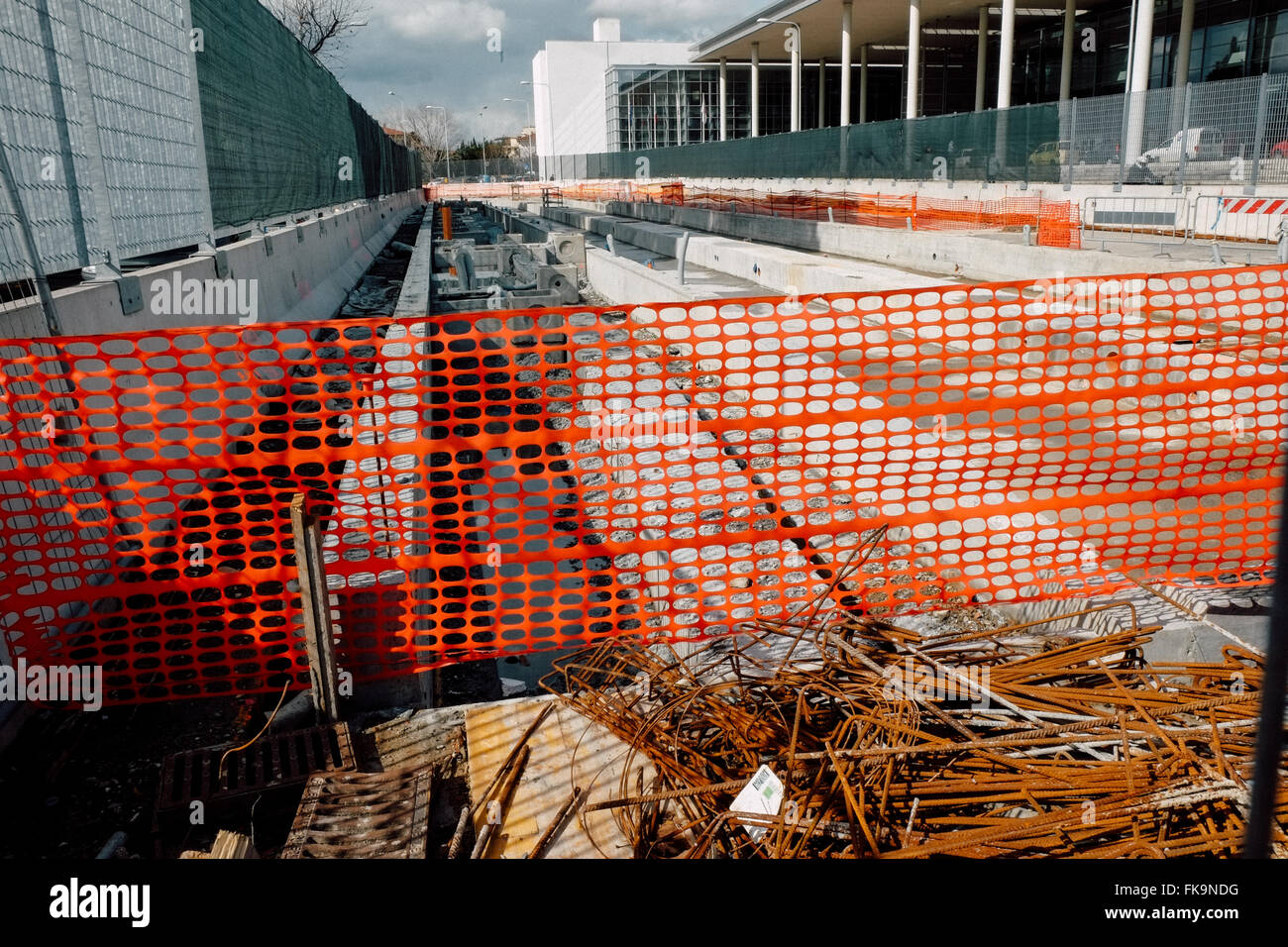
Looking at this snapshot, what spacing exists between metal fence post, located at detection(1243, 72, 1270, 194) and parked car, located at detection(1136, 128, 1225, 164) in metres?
1.44

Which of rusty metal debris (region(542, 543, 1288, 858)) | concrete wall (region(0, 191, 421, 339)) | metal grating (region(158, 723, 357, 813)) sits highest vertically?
concrete wall (region(0, 191, 421, 339))

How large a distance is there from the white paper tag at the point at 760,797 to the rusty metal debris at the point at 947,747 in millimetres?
14

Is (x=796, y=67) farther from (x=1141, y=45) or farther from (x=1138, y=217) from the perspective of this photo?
(x=1138, y=217)

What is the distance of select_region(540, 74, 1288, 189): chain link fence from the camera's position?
2000 cm

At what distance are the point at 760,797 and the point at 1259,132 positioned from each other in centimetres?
2187

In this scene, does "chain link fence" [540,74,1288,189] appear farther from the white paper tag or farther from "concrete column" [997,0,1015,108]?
the white paper tag

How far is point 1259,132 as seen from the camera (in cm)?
1942

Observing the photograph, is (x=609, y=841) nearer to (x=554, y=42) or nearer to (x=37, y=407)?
(x=37, y=407)

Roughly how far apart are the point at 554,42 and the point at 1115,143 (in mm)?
79683

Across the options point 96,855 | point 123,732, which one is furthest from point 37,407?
point 96,855

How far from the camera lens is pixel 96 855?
347 cm

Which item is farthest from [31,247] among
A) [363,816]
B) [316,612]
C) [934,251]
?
[934,251]

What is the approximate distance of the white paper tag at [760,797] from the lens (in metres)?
3.28

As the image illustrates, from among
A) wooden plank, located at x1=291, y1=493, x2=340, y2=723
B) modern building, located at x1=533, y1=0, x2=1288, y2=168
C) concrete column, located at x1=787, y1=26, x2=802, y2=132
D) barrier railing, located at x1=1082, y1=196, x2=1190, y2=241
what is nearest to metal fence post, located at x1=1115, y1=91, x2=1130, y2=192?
barrier railing, located at x1=1082, y1=196, x2=1190, y2=241
